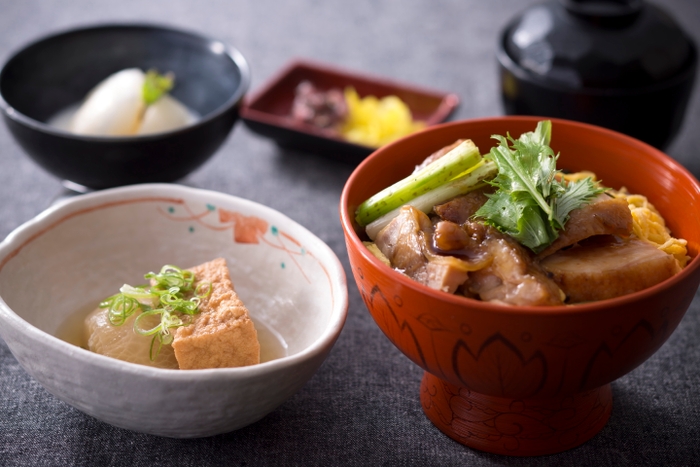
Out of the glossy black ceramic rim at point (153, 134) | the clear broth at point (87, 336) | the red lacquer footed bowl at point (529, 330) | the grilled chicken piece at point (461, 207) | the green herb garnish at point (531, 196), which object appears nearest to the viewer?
the red lacquer footed bowl at point (529, 330)

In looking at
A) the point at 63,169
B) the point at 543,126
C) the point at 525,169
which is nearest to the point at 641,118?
the point at 543,126

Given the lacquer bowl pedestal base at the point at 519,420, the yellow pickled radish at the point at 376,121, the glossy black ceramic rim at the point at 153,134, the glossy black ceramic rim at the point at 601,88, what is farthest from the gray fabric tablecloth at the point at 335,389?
the glossy black ceramic rim at the point at 601,88

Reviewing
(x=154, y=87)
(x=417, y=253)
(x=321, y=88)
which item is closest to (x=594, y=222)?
A: (x=417, y=253)

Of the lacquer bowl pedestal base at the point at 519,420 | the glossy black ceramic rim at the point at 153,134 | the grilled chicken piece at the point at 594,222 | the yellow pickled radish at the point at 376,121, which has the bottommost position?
the yellow pickled radish at the point at 376,121

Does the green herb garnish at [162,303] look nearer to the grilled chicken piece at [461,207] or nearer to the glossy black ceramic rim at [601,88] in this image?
the grilled chicken piece at [461,207]

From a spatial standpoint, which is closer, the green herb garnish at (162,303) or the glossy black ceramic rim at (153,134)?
the green herb garnish at (162,303)

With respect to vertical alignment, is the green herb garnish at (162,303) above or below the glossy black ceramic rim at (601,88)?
below

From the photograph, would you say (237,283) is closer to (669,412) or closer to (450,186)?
(450,186)
